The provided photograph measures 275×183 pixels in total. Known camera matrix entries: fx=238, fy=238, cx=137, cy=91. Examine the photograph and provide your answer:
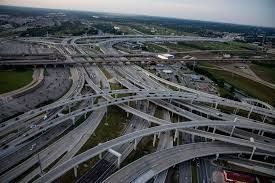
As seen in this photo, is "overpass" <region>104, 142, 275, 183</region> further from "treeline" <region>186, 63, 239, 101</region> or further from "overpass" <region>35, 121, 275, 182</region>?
"treeline" <region>186, 63, 239, 101</region>

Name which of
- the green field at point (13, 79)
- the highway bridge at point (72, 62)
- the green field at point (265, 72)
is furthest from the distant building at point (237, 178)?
the highway bridge at point (72, 62)

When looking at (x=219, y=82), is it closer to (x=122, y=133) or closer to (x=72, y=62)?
(x=122, y=133)

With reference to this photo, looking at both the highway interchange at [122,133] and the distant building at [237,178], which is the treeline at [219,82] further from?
the distant building at [237,178]

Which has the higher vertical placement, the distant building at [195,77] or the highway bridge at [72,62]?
the highway bridge at [72,62]

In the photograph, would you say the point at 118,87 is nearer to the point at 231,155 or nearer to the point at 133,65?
the point at 133,65

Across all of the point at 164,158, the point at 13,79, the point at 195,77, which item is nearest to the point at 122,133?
the point at 164,158

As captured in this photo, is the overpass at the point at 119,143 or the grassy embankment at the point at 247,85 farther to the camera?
the grassy embankment at the point at 247,85

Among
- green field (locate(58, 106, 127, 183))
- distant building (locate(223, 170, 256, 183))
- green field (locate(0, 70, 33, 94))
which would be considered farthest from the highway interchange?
green field (locate(0, 70, 33, 94))

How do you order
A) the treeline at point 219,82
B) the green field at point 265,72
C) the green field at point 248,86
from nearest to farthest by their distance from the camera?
the treeline at point 219,82, the green field at point 248,86, the green field at point 265,72
